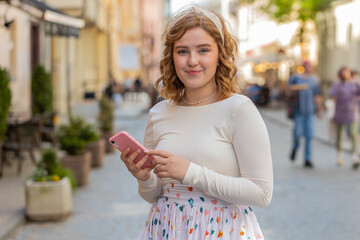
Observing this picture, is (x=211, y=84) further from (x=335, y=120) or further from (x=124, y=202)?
(x=335, y=120)

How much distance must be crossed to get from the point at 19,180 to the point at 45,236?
3789mm

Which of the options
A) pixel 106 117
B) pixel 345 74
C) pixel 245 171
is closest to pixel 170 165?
pixel 245 171

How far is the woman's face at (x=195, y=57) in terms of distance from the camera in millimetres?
2615

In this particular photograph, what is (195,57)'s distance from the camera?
2.61 metres

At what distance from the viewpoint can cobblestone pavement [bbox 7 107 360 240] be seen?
22.5 feet

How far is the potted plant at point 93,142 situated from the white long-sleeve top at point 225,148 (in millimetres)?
8510

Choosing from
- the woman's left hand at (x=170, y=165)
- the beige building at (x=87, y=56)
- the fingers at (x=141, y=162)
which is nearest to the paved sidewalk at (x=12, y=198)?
the fingers at (x=141, y=162)

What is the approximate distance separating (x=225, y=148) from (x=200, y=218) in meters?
0.32

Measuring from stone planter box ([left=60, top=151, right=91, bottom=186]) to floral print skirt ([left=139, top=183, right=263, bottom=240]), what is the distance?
23.1 feet

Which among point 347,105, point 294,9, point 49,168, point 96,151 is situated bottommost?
point 96,151

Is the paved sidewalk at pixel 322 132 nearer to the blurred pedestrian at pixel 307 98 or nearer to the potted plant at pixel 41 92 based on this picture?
the blurred pedestrian at pixel 307 98

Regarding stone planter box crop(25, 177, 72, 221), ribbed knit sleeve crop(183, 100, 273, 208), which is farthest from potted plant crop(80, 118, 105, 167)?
ribbed knit sleeve crop(183, 100, 273, 208)

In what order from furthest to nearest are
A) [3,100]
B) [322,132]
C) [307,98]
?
1. [322,132]
2. [307,98]
3. [3,100]

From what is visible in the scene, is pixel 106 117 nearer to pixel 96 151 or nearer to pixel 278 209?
pixel 96 151
